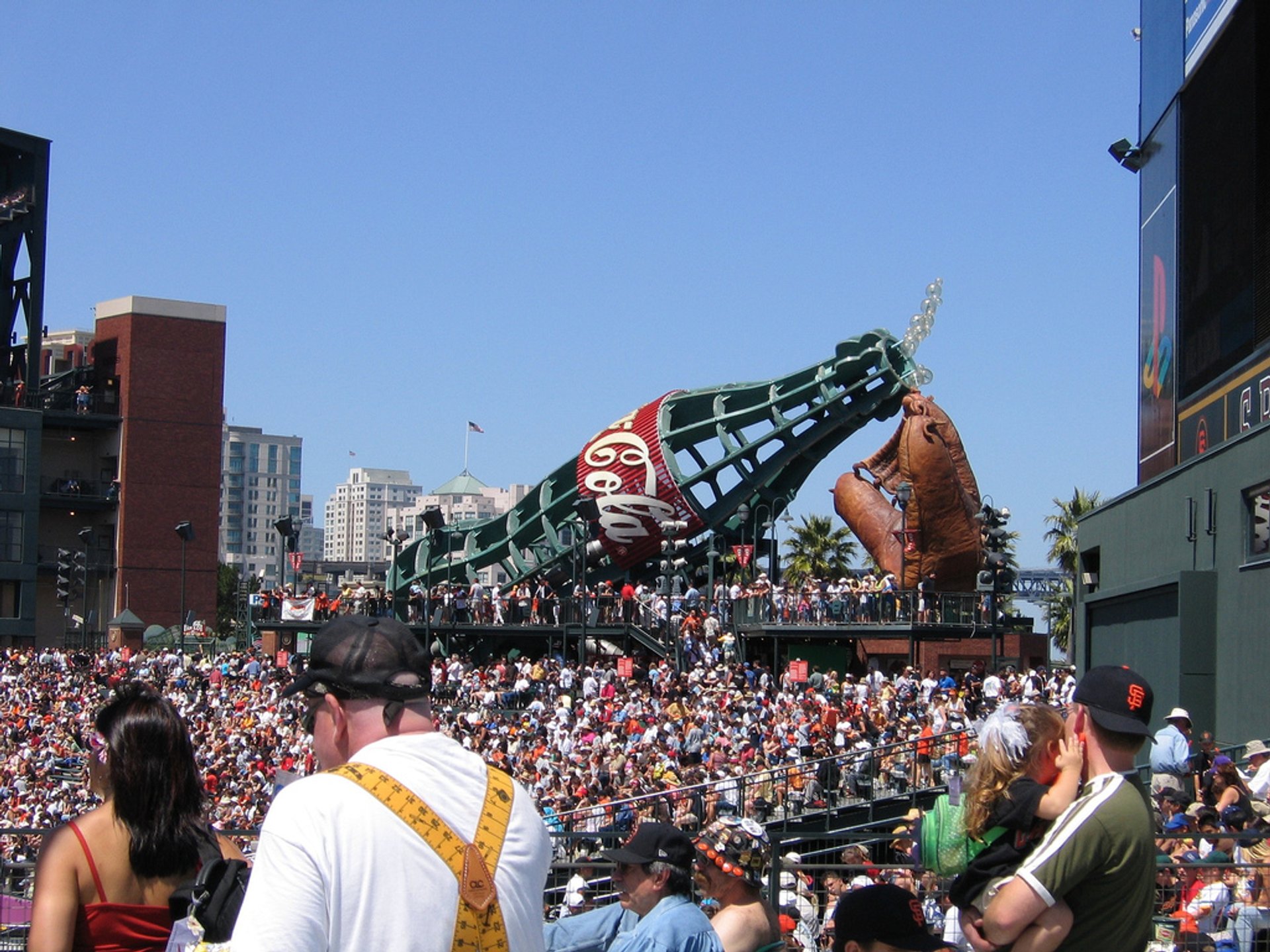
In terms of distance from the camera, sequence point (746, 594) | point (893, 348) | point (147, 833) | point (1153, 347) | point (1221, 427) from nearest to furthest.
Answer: point (147, 833) → point (1221, 427) → point (1153, 347) → point (746, 594) → point (893, 348)

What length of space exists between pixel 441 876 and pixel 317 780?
1.00 ft

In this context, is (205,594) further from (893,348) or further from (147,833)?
(147,833)

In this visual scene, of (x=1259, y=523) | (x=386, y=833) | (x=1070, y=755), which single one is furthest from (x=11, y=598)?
(x=386, y=833)

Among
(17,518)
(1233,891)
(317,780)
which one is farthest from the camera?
(17,518)

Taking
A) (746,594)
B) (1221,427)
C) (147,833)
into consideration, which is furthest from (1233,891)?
(746,594)

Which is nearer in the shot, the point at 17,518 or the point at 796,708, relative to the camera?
the point at 796,708

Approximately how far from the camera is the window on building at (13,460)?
5719 cm

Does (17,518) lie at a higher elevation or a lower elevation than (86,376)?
lower

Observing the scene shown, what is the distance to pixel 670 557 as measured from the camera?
1423 inches

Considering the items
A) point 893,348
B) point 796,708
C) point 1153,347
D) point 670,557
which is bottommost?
point 796,708

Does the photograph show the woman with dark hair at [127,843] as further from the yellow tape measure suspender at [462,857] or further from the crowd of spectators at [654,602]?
the crowd of spectators at [654,602]

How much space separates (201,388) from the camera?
63.5m

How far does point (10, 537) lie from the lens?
2244 inches

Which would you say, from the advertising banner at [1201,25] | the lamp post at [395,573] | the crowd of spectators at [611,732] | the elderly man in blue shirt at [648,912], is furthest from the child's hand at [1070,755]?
the lamp post at [395,573]
